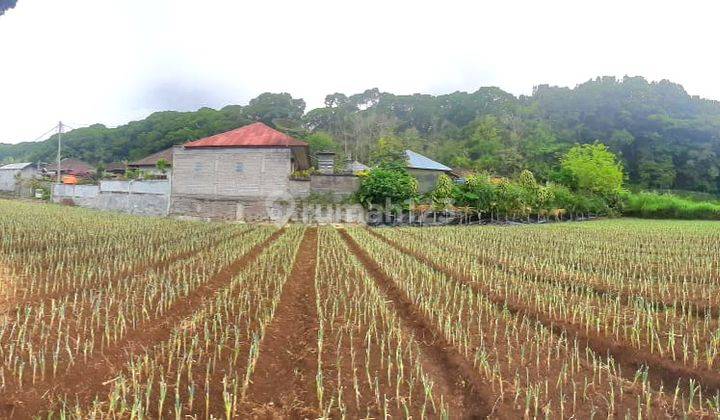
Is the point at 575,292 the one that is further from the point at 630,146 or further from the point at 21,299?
the point at 630,146

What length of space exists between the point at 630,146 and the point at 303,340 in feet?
201

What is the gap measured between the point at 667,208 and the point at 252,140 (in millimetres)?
35383

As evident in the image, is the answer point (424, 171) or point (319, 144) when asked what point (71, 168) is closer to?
point (319, 144)

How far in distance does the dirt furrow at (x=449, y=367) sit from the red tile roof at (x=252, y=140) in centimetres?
2025

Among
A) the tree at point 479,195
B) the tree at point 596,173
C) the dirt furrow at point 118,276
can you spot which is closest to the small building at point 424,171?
the tree at point 479,195

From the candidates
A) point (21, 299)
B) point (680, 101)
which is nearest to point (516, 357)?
point (21, 299)

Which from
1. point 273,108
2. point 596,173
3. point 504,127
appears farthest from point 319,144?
point 596,173

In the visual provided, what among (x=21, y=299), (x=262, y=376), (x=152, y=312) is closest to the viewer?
(x=262, y=376)

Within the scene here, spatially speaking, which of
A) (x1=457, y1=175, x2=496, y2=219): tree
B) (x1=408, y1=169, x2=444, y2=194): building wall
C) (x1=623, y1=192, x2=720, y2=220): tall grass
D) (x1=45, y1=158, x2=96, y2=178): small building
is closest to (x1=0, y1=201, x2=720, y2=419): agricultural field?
(x1=457, y1=175, x2=496, y2=219): tree

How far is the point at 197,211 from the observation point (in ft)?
89.6

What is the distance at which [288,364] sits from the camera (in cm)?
498

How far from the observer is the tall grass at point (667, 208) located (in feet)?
120

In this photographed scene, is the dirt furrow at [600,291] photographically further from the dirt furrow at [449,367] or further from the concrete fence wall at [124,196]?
the concrete fence wall at [124,196]

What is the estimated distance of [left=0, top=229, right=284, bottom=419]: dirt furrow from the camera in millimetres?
3875
